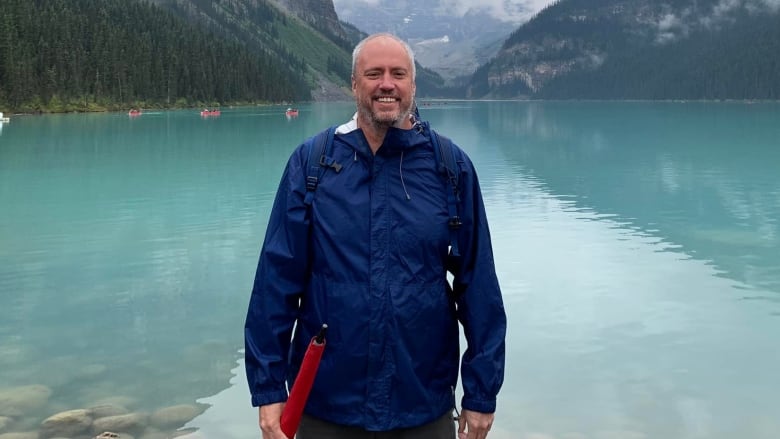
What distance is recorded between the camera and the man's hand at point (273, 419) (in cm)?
369

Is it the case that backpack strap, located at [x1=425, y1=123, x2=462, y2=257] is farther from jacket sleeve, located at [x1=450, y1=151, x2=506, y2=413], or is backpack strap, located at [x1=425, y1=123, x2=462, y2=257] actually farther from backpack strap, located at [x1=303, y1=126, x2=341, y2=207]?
backpack strap, located at [x1=303, y1=126, x2=341, y2=207]

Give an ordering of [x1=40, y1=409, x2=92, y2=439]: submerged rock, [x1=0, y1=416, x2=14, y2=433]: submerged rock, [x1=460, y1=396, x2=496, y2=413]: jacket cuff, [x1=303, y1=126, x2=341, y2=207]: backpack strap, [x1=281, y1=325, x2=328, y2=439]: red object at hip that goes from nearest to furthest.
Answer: [x1=281, y1=325, x2=328, y2=439]: red object at hip, [x1=303, y1=126, x2=341, y2=207]: backpack strap, [x1=460, y1=396, x2=496, y2=413]: jacket cuff, [x1=40, y1=409, x2=92, y2=439]: submerged rock, [x1=0, y1=416, x2=14, y2=433]: submerged rock

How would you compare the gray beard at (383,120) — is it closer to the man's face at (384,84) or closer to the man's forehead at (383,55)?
the man's face at (384,84)

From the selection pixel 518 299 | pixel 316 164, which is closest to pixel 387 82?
pixel 316 164

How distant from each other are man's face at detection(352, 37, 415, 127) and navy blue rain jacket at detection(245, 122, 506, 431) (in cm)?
10

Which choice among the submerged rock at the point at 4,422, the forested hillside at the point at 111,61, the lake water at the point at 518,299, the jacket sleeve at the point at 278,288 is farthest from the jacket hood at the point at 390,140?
the forested hillside at the point at 111,61

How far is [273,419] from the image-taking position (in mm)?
3699

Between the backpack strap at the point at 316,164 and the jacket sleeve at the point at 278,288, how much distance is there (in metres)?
0.04

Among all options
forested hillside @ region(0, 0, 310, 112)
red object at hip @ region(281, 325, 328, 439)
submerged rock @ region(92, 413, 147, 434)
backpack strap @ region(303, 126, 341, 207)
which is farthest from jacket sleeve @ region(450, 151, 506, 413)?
forested hillside @ region(0, 0, 310, 112)

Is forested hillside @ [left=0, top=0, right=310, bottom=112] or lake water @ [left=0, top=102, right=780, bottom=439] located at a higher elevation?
forested hillside @ [left=0, top=0, right=310, bottom=112]

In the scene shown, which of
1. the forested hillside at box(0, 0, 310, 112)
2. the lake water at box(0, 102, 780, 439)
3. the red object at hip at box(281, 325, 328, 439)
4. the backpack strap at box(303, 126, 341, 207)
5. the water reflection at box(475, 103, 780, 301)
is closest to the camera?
the red object at hip at box(281, 325, 328, 439)

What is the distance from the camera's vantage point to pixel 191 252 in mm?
17469

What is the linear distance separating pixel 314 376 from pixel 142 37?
501 ft

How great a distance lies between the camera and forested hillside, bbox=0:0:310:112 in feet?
316
